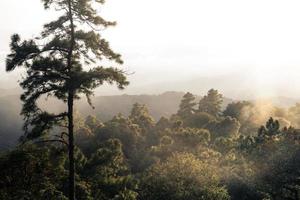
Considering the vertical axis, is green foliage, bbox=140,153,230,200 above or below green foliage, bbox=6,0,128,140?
below

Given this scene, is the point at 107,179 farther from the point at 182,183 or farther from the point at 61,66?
the point at 61,66

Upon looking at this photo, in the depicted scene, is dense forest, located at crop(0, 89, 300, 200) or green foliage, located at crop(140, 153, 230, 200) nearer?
dense forest, located at crop(0, 89, 300, 200)

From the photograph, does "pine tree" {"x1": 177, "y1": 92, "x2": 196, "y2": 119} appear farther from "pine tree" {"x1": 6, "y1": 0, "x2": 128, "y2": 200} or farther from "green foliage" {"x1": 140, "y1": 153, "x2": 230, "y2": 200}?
"pine tree" {"x1": 6, "y1": 0, "x2": 128, "y2": 200}

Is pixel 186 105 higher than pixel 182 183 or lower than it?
higher

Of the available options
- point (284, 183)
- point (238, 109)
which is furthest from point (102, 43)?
point (238, 109)

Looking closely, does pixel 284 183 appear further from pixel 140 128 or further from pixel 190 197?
Result: pixel 140 128

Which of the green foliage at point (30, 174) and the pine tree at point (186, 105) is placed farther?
the pine tree at point (186, 105)

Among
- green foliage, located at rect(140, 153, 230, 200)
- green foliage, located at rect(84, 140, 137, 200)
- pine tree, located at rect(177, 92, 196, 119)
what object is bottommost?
green foliage, located at rect(84, 140, 137, 200)

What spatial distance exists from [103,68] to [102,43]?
1677 mm

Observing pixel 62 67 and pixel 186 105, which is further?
pixel 186 105

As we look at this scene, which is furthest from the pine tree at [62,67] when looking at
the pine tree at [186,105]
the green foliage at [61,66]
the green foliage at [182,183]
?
the pine tree at [186,105]

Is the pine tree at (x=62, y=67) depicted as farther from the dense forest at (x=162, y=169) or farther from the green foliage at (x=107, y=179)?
the green foliage at (x=107, y=179)

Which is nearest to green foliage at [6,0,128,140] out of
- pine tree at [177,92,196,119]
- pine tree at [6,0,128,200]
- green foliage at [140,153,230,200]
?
pine tree at [6,0,128,200]

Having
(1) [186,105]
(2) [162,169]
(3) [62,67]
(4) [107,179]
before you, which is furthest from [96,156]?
(1) [186,105]
